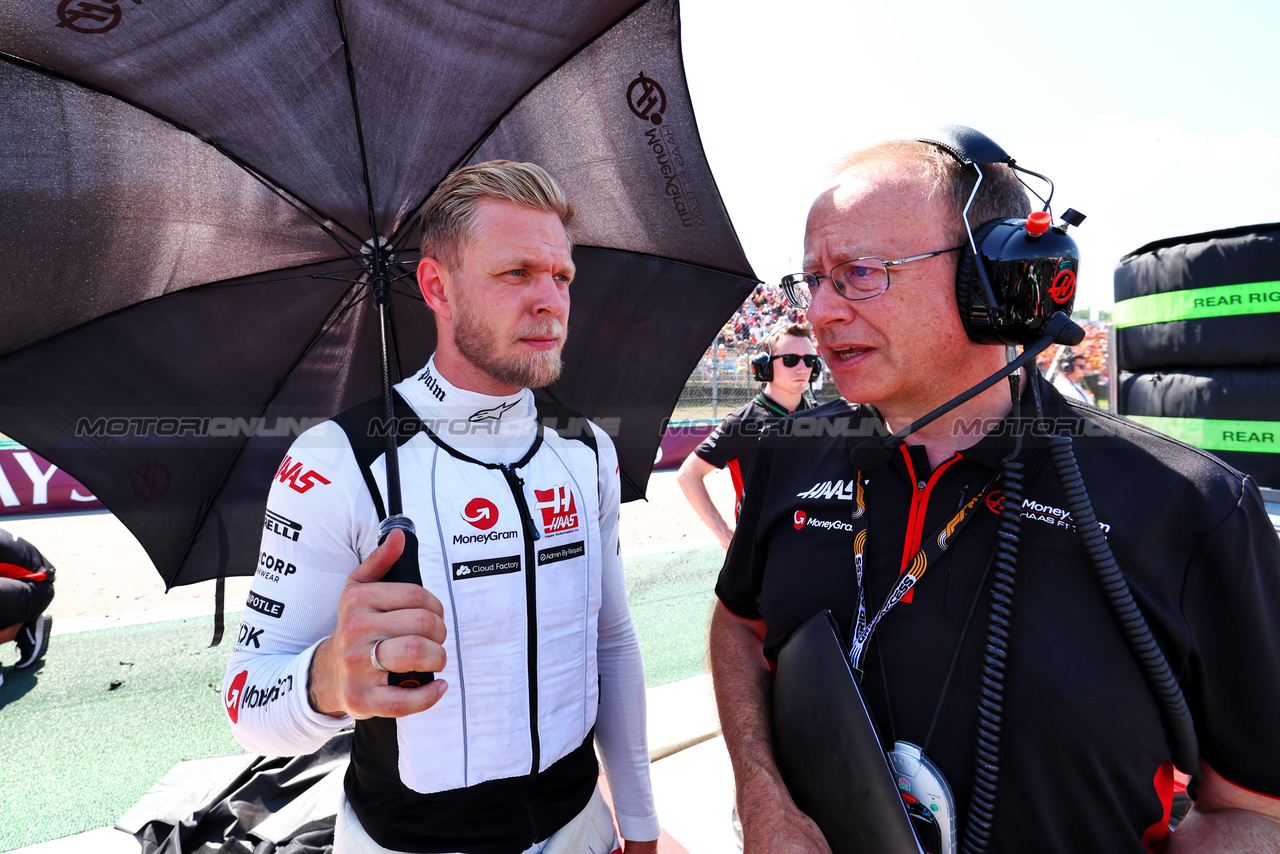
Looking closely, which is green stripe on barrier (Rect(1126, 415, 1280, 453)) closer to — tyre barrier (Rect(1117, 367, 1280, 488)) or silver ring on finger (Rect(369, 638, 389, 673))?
tyre barrier (Rect(1117, 367, 1280, 488))

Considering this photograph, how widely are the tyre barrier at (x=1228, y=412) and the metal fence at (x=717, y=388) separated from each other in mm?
8699

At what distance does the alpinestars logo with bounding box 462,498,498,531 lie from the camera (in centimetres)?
154

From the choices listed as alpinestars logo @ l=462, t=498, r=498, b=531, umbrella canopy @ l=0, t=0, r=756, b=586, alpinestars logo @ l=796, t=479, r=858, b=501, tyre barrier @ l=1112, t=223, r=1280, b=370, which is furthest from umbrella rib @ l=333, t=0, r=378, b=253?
tyre barrier @ l=1112, t=223, r=1280, b=370

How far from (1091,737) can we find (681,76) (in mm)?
1991

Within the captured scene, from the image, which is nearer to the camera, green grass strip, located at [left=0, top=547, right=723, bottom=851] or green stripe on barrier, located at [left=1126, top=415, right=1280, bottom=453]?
green grass strip, located at [left=0, top=547, right=723, bottom=851]

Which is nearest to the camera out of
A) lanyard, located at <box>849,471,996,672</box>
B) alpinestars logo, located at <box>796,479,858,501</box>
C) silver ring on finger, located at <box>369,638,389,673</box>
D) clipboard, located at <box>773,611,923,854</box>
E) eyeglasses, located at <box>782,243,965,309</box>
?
silver ring on finger, located at <box>369,638,389,673</box>

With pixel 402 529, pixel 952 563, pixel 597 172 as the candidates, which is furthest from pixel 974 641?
pixel 597 172

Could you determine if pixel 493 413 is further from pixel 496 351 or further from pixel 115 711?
pixel 115 711

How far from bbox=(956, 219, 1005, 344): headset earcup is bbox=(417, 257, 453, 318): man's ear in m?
1.22

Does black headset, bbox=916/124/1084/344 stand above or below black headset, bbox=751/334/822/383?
above

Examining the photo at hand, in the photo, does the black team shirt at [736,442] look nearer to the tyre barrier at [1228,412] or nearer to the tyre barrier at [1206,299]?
the tyre barrier at [1228,412]

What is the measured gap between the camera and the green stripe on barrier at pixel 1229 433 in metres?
5.88

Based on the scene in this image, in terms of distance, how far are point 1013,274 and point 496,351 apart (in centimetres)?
118

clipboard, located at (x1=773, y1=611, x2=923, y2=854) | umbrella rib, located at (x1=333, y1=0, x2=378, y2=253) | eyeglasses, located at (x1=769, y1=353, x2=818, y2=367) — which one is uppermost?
umbrella rib, located at (x1=333, y1=0, x2=378, y2=253)
